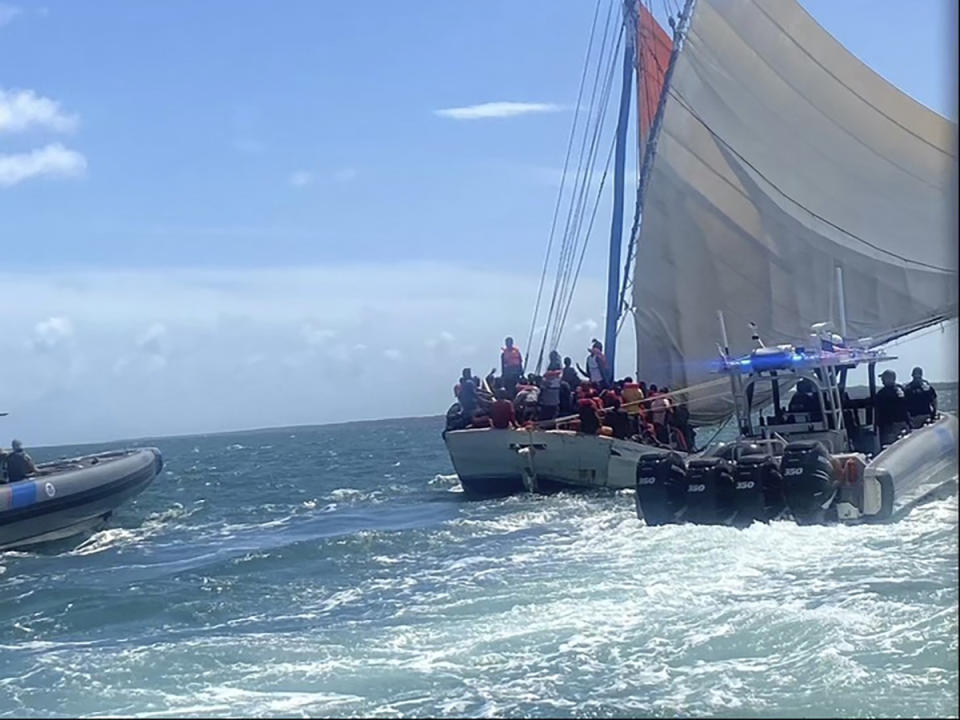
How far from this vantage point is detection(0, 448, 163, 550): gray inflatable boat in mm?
21719

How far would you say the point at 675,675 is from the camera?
8.96 meters

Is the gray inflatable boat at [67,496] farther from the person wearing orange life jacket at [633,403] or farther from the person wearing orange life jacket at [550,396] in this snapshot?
the person wearing orange life jacket at [633,403]

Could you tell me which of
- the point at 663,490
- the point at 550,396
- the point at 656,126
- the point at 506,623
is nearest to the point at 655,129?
the point at 656,126

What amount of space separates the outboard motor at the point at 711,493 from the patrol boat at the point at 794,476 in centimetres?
1

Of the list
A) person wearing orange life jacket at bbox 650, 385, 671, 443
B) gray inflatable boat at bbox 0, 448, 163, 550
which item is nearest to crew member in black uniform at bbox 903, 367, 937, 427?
person wearing orange life jacket at bbox 650, 385, 671, 443

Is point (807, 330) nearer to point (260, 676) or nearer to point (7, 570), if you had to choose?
point (7, 570)

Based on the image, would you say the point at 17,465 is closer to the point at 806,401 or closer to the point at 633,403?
the point at 633,403

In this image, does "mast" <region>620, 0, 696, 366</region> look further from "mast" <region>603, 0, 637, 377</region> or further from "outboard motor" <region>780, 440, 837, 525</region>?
"outboard motor" <region>780, 440, 837, 525</region>

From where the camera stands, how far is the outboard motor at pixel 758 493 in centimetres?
1639

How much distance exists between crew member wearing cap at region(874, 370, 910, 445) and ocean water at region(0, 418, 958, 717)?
3541mm

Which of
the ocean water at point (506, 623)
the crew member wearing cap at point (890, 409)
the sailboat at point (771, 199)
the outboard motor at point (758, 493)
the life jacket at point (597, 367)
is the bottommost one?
the ocean water at point (506, 623)

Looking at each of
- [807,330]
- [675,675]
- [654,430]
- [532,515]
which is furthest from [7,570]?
[807,330]

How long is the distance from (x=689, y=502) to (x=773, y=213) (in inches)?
516

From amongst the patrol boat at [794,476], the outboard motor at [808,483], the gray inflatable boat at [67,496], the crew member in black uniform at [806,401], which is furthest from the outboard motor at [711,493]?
the gray inflatable boat at [67,496]
